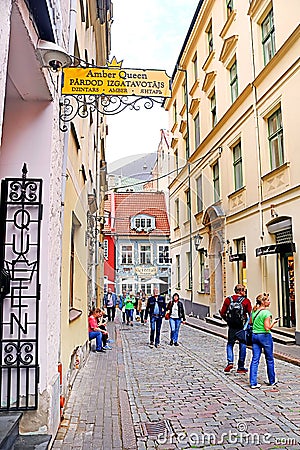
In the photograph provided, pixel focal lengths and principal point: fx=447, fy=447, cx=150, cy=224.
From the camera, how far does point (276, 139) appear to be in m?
13.6

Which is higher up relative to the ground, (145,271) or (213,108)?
(213,108)

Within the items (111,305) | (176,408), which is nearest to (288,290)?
(176,408)

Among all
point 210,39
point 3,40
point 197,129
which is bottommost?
point 3,40

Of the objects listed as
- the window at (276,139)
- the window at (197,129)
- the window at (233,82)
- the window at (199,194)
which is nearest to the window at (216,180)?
the window at (199,194)

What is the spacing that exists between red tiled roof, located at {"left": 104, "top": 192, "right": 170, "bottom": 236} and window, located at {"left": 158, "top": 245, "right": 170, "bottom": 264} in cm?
139

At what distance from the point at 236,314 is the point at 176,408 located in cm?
288

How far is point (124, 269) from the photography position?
35812mm

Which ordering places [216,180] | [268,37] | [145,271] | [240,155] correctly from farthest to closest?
1. [145,271]
2. [216,180]
3. [240,155]
4. [268,37]

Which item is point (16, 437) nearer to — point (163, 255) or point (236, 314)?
point (236, 314)

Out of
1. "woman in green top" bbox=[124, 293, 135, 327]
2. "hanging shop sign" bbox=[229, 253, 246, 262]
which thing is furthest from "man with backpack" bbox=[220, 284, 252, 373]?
"woman in green top" bbox=[124, 293, 135, 327]

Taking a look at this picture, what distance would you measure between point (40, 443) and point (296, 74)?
11053mm

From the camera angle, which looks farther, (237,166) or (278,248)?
(237,166)

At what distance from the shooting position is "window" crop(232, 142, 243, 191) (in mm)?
16906

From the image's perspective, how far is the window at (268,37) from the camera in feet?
45.6
